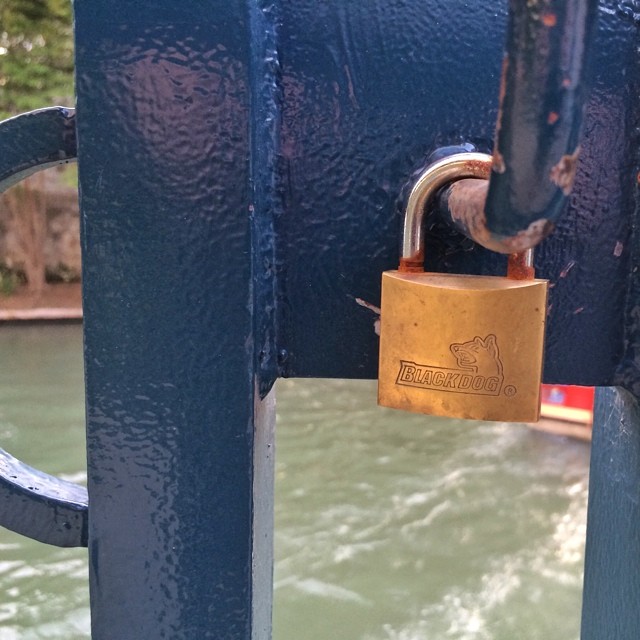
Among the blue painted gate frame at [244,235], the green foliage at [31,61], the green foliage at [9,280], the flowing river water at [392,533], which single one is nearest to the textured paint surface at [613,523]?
the blue painted gate frame at [244,235]

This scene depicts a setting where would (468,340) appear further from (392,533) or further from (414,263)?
(392,533)

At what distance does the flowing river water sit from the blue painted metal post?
205 centimetres

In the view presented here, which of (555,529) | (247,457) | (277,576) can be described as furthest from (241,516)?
(555,529)

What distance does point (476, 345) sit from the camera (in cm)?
47

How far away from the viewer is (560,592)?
2586 millimetres

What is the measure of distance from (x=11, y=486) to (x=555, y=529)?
2.88m

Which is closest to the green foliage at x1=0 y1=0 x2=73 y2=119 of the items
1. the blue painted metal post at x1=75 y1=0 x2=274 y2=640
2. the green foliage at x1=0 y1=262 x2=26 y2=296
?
the green foliage at x1=0 y1=262 x2=26 y2=296

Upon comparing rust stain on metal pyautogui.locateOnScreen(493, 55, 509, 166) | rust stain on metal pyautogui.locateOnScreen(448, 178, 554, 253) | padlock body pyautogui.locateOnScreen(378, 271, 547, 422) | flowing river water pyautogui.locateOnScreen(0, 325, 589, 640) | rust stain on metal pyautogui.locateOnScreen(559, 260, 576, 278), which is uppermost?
rust stain on metal pyautogui.locateOnScreen(493, 55, 509, 166)

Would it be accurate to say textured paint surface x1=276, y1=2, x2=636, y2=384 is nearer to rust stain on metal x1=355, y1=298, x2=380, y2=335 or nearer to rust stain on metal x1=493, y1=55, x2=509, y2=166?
rust stain on metal x1=355, y1=298, x2=380, y2=335

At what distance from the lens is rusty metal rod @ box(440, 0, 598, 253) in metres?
0.29

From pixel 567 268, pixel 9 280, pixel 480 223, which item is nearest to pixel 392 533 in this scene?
pixel 567 268

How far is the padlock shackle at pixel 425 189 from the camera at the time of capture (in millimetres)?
475

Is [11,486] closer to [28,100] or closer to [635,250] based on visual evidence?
[635,250]

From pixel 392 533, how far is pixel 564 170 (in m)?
2.84
